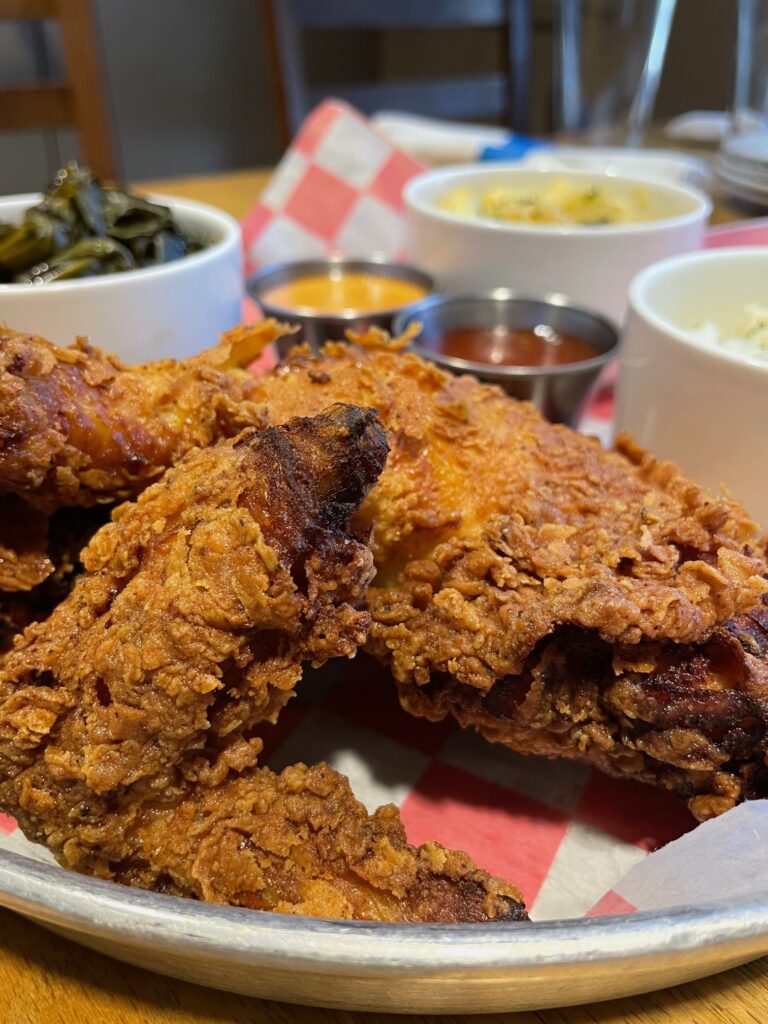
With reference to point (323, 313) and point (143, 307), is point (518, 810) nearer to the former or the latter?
point (143, 307)

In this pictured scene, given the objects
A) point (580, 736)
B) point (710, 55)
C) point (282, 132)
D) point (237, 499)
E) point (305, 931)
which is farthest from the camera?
point (710, 55)

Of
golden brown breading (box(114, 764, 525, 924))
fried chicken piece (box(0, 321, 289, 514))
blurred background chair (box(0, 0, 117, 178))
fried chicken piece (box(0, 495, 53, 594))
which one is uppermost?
blurred background chair (box(0, 0, 117, 178))

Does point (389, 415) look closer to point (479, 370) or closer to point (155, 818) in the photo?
point (155, 818)

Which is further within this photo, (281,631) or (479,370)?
(479,370)

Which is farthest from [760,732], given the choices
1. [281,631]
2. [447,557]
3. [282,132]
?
[282,132]

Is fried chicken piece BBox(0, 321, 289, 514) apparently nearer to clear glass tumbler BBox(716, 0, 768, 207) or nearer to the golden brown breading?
the golden brown breading

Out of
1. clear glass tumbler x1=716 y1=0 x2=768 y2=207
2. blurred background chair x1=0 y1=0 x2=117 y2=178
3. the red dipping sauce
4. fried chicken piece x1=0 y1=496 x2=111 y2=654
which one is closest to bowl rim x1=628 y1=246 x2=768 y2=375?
the red dipping sauce
